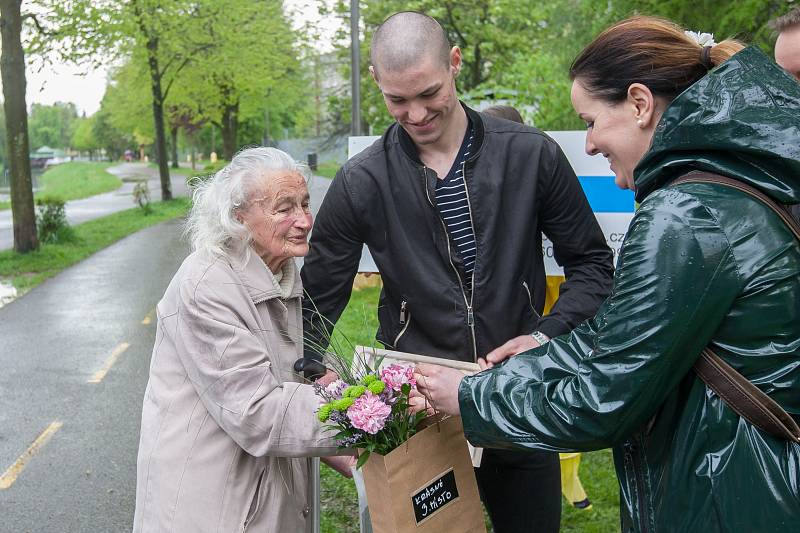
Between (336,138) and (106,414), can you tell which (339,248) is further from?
(336,138)

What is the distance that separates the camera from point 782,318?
1.70 metres

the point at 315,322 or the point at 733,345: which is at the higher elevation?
the point at 733,345

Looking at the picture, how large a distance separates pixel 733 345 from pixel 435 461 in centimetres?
91

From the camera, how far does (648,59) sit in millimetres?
2035

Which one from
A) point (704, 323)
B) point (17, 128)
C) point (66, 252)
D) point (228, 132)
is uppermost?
point (228, 132)

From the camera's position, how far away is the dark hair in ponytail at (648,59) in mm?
2027

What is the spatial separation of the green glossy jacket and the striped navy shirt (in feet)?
3.71

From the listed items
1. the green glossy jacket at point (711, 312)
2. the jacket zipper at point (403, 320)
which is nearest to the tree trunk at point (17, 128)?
the jacket zipper at point (403, 320)

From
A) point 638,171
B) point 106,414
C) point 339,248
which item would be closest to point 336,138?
point 106,414

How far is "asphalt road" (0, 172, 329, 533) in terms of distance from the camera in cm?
544

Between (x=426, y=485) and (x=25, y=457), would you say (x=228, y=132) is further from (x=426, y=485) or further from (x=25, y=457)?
(x=426, y=485)

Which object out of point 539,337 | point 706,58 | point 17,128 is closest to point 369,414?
point 539,337

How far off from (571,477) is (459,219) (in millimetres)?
2454

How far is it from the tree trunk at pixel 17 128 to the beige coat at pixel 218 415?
14.3 m
